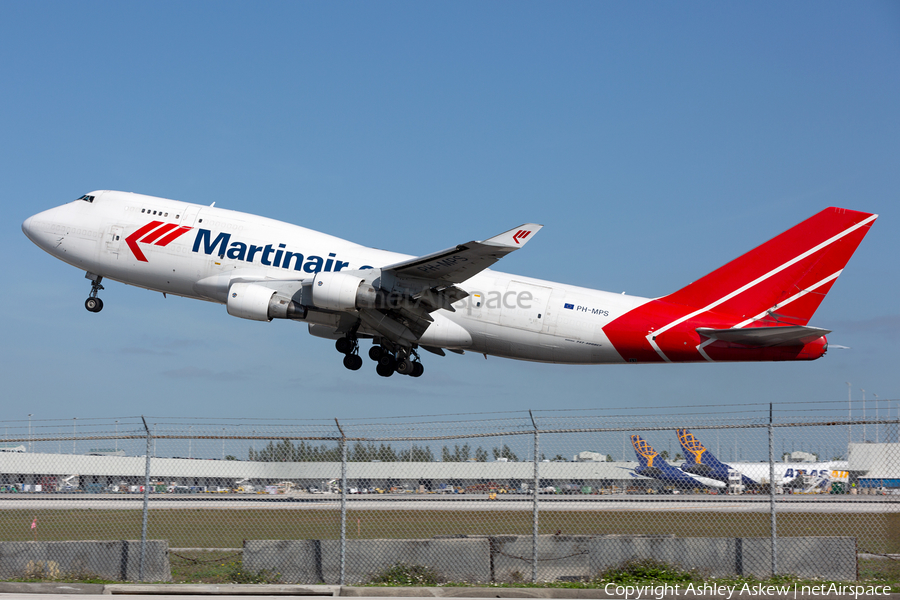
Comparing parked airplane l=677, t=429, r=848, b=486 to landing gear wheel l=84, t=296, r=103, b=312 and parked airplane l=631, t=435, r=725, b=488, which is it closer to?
parked airplane l=631, t=435, r=725, b=488

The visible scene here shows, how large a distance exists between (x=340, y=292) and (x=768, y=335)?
13.7m

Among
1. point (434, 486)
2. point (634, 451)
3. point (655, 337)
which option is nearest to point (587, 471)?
point (434, 486)

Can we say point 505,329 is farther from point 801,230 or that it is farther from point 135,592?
point 135,592

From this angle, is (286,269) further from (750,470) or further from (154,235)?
(750,470)

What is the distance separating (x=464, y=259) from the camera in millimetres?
25062

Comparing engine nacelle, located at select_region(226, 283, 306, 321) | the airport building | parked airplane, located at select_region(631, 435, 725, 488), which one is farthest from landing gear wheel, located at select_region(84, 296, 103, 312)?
parked airplane, located at select_region(631, 435, 725, 488)

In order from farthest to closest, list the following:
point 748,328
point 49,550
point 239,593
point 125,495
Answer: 1. point 748,328
2. point 125,495
3. point 49,550
4. point 239,593

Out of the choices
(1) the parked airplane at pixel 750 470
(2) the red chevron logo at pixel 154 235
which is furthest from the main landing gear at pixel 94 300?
(1) the parked airplane at pixel 750 470

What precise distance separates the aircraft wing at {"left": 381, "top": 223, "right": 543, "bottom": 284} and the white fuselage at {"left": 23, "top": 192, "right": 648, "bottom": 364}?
6.62 ft

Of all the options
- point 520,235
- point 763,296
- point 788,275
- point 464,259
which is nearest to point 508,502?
point 520,235

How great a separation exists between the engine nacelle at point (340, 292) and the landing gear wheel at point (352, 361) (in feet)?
15.1

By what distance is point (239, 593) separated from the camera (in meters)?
12.3

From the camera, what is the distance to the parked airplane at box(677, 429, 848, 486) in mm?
18967

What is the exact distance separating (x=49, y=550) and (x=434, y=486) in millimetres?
8262
